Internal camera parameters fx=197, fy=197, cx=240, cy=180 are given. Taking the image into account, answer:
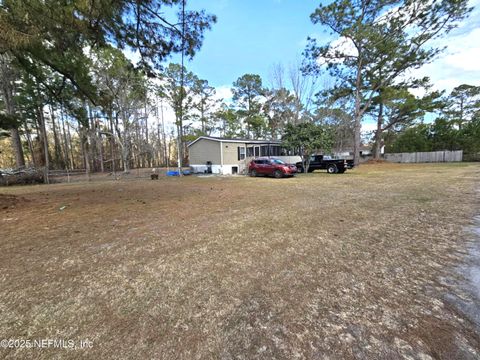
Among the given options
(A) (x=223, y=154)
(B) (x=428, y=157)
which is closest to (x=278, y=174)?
(A) (x=223, y=154)

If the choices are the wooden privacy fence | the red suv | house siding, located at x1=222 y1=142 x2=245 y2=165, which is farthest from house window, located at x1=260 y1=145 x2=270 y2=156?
the wooden privacy fence

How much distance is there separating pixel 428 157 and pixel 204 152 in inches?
1151

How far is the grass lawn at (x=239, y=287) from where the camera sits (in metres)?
1.52

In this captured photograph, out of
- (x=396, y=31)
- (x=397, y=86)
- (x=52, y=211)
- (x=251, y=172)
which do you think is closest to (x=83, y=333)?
(x=52, y=211)

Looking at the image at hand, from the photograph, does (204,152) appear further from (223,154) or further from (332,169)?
(332,169)

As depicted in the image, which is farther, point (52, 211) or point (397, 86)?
point (397, 86)

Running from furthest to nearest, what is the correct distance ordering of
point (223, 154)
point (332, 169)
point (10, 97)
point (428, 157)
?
point (428, 157)
point (10, 97)
point (223, 154)
point (332, 169)

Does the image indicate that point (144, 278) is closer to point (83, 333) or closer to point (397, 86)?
point (83, 333)

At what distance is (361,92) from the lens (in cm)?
2272

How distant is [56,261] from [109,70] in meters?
21.2

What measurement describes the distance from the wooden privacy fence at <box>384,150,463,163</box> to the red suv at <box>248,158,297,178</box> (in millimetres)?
23292

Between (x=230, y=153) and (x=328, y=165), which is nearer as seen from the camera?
(x=328, y=165)

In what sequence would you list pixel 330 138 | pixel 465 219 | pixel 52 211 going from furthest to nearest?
pixel 330 138
pixel 52 211
pixel 465 219

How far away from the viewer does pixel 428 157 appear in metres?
26.0
